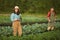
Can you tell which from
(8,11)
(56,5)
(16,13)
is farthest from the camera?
(56,5)

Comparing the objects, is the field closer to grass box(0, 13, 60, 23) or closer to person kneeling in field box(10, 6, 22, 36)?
grass box(0, 13, 60, 23)

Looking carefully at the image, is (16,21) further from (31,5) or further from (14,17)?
(31,5)

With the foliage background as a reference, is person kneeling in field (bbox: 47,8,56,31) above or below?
below

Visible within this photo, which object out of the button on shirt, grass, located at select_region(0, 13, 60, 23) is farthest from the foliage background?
the button on shirt

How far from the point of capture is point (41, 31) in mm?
10781

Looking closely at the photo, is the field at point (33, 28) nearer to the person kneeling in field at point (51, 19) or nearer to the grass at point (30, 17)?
the grass at point (30, 17)

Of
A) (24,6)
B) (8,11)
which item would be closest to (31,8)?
(24,6)

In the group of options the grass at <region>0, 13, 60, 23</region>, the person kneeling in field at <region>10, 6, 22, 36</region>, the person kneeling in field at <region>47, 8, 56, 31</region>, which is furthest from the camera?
the person kneeling in field at <region>47, 8, 56, 31</region>

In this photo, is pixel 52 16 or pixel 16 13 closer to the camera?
pixel 16 13

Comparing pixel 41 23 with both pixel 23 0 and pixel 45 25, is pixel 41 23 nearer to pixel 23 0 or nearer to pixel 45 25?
pixel 45 25

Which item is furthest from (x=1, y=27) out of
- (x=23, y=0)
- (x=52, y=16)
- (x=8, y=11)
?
(x=52, y=16)

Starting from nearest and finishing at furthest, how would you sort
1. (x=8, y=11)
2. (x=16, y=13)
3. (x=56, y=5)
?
(x=16, y=13)
(x=8, y=11)
(x=56, y=5)

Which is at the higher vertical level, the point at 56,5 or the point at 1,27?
the point at 56,5

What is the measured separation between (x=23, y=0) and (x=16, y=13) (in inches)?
52.2
